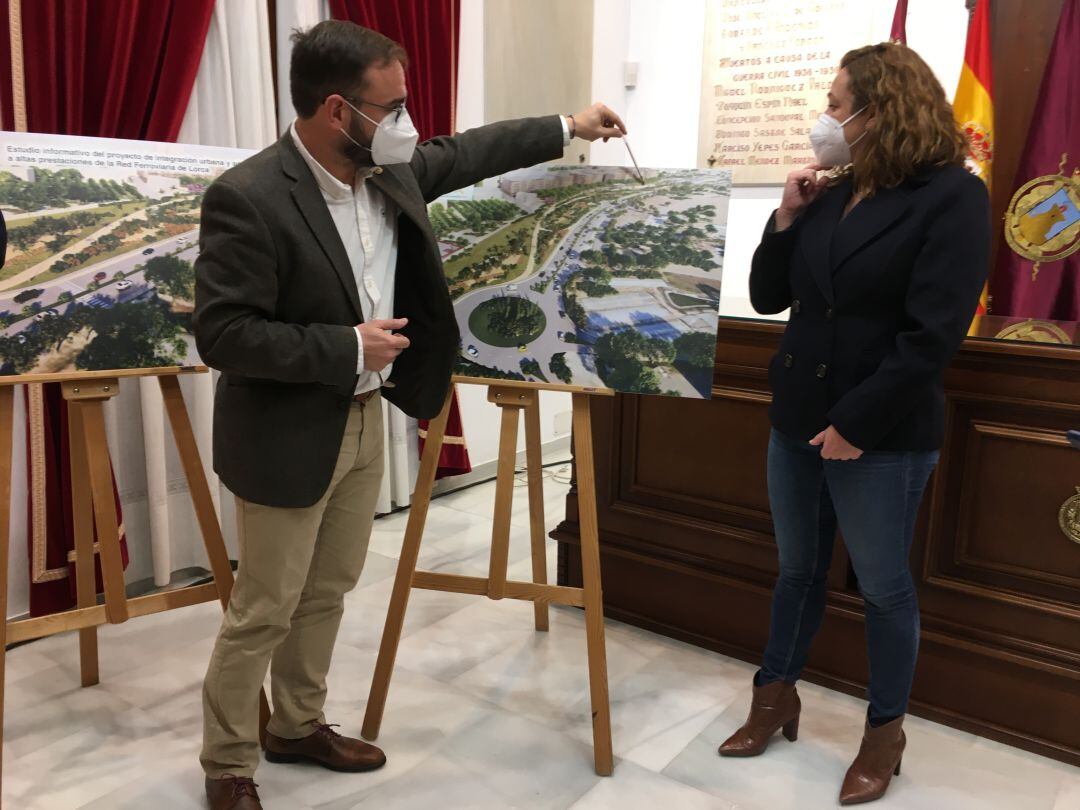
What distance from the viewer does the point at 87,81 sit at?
7.99 feet

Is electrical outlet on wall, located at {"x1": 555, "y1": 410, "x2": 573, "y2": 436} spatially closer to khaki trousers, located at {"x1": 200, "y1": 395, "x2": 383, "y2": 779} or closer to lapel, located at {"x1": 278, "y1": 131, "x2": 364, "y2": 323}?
khaki trousers, located at {"x1": 200, "y1": 395, "x2": 383, "y2": 779}

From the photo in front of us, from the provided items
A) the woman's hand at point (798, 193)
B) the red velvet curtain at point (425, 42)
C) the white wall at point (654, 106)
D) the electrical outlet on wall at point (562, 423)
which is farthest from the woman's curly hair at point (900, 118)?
the electrical outlet on wall at point (562, 423)

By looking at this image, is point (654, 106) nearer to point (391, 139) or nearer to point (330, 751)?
point (391, 139)

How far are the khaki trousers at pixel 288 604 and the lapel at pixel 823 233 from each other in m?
0.95

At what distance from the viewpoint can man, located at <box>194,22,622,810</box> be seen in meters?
1.49

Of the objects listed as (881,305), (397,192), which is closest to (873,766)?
(881,305)

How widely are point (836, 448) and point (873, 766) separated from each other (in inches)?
30.4

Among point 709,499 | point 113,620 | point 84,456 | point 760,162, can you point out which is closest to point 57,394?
point 84,456

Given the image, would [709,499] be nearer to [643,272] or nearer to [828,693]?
[828,693]

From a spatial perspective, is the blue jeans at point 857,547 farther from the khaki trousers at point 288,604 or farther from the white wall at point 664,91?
the white wall at point 664,91

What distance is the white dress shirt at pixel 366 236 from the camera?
1606mm

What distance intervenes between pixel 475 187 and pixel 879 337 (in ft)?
3.28

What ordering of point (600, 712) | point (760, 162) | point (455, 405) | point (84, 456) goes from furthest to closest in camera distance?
point (760, 162) → point (455, 405) → point (84, 456) → point (600, 712)

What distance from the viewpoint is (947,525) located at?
2.09 metres
